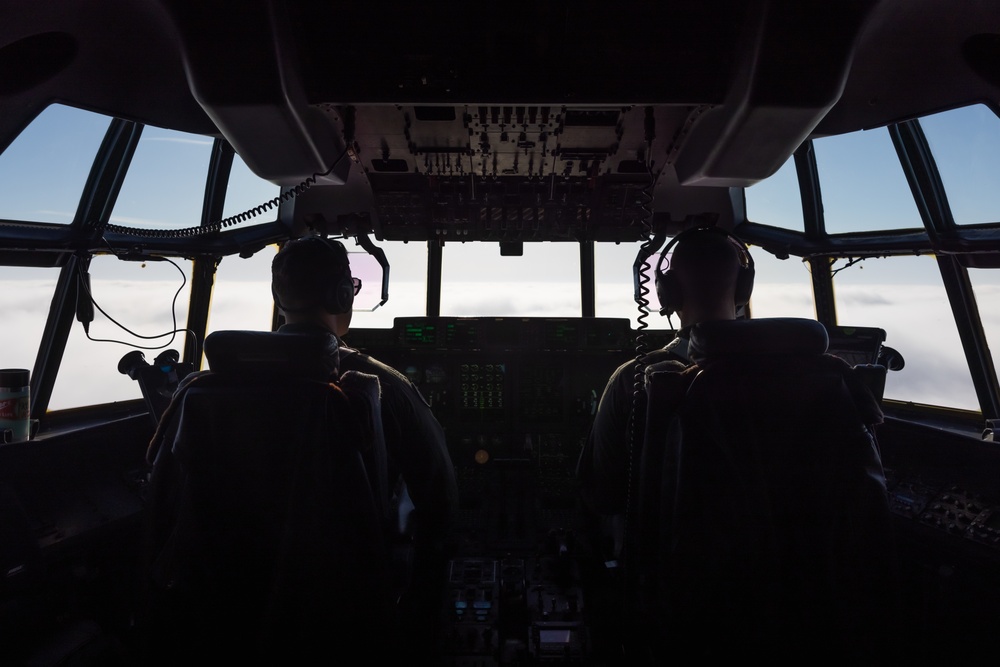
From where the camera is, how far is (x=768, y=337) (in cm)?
106

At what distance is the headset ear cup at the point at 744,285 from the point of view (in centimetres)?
140

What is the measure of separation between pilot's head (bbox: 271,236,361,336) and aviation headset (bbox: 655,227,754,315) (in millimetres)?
938

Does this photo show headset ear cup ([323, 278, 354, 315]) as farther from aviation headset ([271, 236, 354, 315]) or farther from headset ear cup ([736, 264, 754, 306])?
headset ear cup ([736, 264, 754, 306])

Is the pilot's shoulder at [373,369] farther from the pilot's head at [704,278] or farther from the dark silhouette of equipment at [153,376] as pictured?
the dark silhouette of equipment at [153,376]

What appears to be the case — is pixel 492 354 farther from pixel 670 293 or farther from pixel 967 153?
pixel 967 153

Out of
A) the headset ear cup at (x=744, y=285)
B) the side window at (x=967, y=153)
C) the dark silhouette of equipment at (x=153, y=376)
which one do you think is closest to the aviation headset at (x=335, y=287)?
the headset ear cup at (x=744, y=285)

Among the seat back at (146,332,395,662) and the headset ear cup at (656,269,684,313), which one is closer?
the seat back at (146,332,395,662)

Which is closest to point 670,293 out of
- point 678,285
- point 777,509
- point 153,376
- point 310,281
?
point 678,285

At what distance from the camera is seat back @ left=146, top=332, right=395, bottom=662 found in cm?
106

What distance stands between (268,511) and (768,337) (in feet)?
3.92

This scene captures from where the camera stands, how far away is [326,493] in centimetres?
108

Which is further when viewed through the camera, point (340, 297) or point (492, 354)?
point (492, 354)

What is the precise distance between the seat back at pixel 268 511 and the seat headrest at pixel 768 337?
0.86 m

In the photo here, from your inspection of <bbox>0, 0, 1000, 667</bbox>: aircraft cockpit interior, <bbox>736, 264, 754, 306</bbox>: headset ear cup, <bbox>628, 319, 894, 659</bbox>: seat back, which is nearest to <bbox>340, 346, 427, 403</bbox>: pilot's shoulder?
<bbox>0, 0, 1000, 667</bbox>: aircraft cockpit interior
